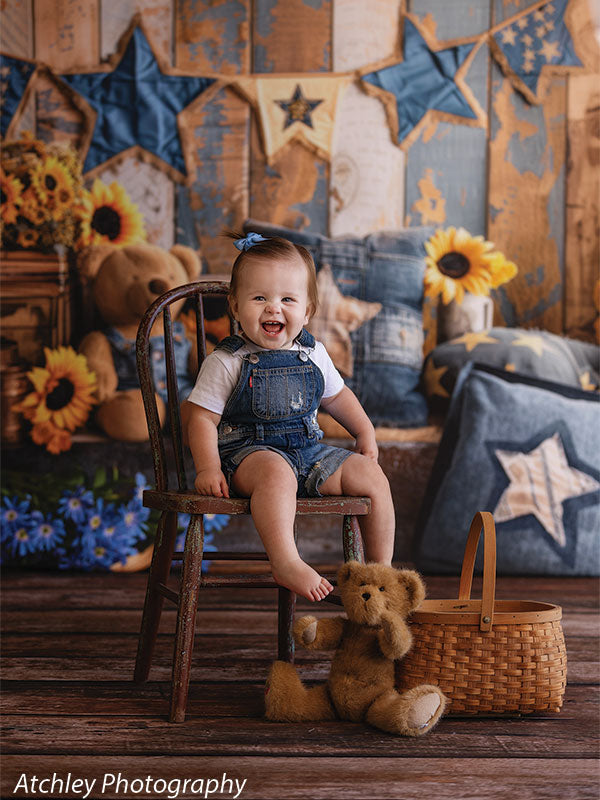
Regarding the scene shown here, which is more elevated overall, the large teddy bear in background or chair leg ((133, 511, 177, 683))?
the large teddy bear in background

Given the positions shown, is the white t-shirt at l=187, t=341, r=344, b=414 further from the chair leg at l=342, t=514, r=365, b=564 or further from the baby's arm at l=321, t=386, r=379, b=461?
the chair leg at l=342, t=514, r=365, b=564

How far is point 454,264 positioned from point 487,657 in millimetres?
1890

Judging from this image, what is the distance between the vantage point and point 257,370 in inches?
62.2

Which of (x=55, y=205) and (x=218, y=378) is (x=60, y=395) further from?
(x=218, y=378)

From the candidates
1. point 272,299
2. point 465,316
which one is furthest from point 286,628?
point 465,316

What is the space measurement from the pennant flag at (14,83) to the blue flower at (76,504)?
1348mm

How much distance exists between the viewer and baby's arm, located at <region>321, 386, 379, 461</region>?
170 centimetres

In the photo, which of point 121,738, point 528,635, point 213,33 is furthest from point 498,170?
point 121,738

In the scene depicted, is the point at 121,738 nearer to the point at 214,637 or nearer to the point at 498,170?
the point at 214,637

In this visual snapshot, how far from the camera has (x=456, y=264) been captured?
3.09 m

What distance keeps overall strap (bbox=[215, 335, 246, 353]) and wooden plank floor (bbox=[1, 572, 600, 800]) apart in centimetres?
59

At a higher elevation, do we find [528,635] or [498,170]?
[498,170]

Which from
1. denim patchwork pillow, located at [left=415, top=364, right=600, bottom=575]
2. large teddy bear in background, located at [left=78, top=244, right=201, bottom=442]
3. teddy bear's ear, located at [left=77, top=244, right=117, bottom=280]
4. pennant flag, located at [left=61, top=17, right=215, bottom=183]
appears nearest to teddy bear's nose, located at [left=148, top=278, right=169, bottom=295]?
large teddy bear in background, located at [left=78, top=244, right=201, bottom=442]

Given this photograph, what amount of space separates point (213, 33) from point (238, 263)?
72.6 inches
